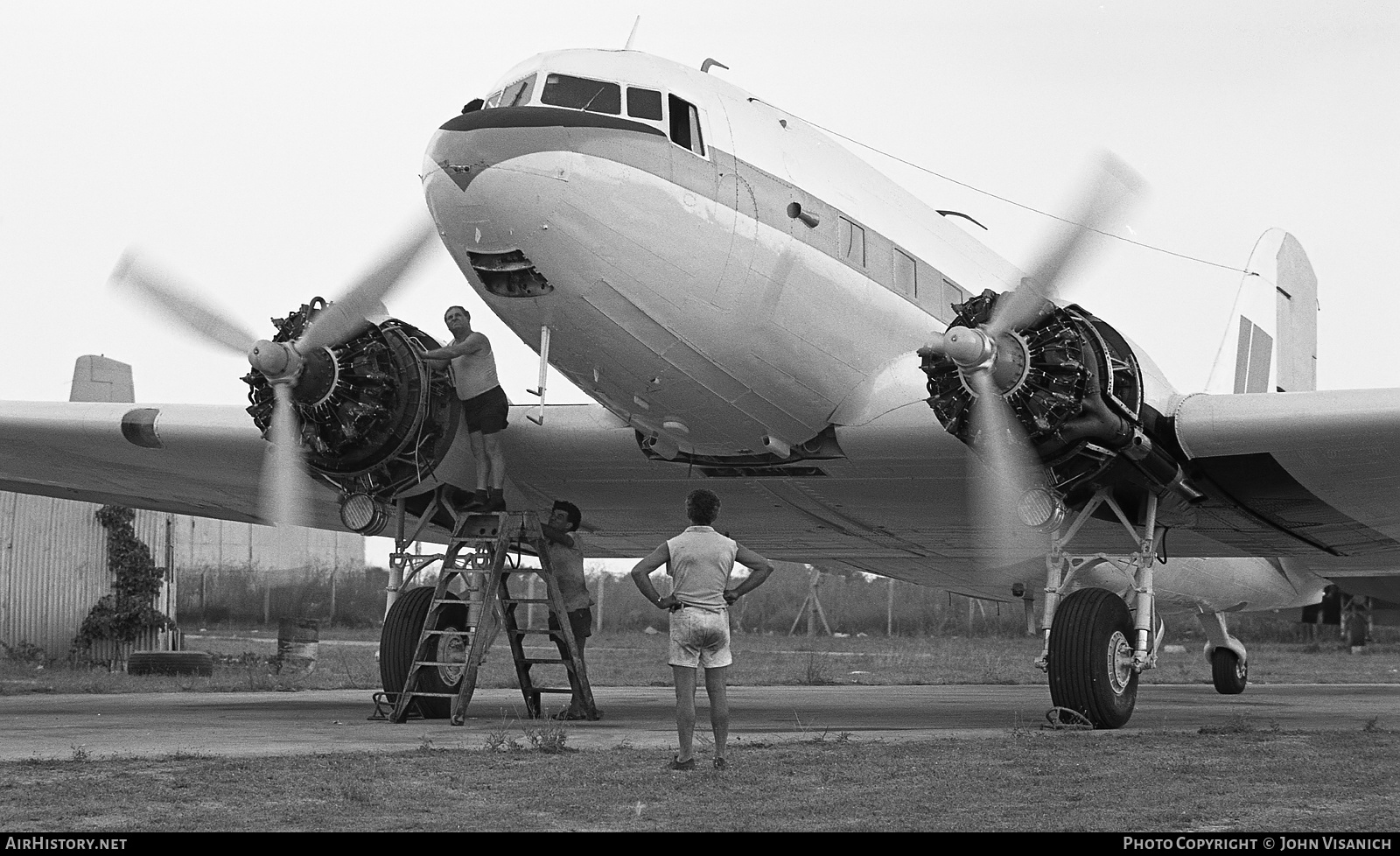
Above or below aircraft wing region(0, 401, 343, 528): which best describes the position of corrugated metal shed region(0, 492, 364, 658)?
below

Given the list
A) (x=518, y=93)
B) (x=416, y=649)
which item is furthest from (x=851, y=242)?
(x=416, y=649)

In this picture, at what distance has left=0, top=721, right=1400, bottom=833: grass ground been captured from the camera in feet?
19.4

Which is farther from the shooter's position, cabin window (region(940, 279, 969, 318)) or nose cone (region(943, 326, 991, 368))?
cabin window (region(940, 279, 969, 318))

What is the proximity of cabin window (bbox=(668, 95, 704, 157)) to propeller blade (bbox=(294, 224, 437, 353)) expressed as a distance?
2.48 m

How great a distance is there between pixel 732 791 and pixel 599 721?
5.61m

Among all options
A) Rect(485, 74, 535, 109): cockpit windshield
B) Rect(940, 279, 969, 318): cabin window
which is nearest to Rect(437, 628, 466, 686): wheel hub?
Rect(485, 74, 535, 109): cockpit windshield

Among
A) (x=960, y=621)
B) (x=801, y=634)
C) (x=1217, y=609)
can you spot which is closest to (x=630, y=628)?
(x=801, y=634)

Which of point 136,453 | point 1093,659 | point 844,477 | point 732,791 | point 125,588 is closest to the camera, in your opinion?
point 732,791

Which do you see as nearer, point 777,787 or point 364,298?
point 777,787

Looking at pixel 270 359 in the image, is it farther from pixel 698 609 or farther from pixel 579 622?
pixel 698 609

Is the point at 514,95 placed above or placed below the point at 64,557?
above

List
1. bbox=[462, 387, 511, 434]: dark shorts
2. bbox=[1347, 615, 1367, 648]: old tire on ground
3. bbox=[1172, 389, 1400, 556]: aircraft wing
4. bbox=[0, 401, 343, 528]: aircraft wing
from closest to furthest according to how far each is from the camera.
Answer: bbox=[1172, 389, 1400, 556]: aircraft wing → bbox=[462, 387, 511, 434]: dark shorts → bbox=[0, 401, 343, 528]: aircraft wing → bbox=[1347, 615, 1367, 648]: old tire on ground

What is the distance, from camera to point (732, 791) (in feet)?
22.6

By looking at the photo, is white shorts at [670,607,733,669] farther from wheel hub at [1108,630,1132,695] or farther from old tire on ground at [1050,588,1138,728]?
wheel hub at [1108,630,1132,695]
